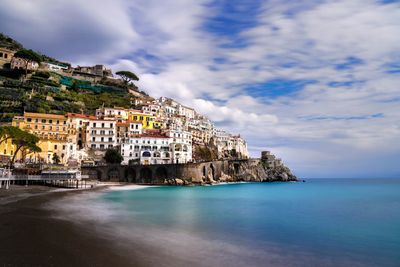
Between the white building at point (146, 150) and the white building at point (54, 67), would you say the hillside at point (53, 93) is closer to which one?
the white building at point (54, 67)

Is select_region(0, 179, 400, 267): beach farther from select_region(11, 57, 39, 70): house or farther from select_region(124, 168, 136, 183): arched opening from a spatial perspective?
select_region(11, 57, 39, 70): house

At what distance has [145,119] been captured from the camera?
8119cm

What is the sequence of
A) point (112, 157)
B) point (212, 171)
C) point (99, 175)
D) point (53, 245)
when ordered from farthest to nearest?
point (212, 171)
point (112, 157)
point (99, 175)
point (53, 245)

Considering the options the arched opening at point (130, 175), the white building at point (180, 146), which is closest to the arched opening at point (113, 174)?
the arched opening at point (130, 175)

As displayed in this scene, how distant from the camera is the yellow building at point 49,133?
188 ft

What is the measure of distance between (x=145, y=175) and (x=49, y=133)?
21.0 meters

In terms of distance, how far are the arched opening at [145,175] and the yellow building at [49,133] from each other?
48.4ft

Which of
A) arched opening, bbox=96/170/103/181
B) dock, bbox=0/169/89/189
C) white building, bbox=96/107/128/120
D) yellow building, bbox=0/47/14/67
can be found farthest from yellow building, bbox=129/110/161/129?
yellow building, bbox=0/47/14/67

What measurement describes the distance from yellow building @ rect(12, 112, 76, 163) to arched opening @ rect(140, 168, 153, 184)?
580 inches

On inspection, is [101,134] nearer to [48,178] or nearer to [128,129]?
[128,129]

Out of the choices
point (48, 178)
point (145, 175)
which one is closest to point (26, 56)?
point (145, 175)

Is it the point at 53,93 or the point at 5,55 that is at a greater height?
the point at 5,55

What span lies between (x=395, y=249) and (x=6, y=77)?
90.5 m

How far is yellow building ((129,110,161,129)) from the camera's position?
7994 cm
